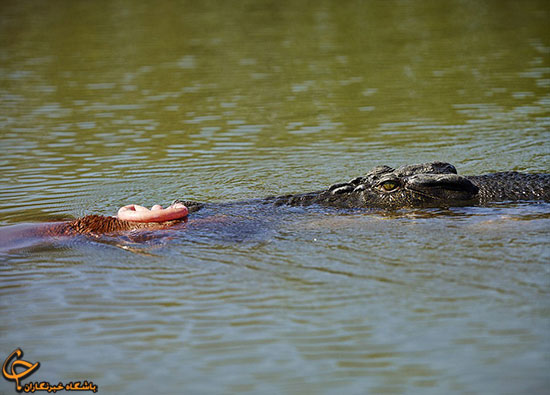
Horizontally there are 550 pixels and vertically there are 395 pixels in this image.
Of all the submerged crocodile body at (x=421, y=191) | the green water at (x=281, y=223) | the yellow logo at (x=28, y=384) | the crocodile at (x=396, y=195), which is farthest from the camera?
the submerged crocodile body at (x=421, y=191)

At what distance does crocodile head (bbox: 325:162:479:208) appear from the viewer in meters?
6.65

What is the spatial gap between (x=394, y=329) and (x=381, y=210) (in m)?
2.26

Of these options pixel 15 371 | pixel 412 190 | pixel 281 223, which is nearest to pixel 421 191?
pixel 412 190

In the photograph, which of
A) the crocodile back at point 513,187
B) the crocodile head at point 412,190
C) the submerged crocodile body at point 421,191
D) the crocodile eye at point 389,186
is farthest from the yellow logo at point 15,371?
the crocodile back at point 513,187

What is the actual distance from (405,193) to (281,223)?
118cm

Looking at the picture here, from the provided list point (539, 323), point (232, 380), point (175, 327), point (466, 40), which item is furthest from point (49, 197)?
point (466, 40)

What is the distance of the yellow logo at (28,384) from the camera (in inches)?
162

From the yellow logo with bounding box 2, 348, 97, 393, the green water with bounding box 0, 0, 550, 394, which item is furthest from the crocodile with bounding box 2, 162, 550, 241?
the yellow logo with bounding box 2, 348, 97, 393

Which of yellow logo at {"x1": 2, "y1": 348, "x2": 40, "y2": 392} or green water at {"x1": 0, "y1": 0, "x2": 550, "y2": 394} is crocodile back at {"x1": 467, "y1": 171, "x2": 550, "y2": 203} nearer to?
green water at {"x1": 0, "y1": 0, "x2": 550, "y2": 394}

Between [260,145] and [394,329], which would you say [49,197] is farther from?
[394,329]

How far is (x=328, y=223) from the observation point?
20.9 feet

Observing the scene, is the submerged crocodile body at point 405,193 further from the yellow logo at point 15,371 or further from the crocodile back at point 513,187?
the yellow logo at point 15,371

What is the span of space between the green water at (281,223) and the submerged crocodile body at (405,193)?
223 mm

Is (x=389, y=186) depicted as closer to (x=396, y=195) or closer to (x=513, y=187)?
(x=396, y=195)
